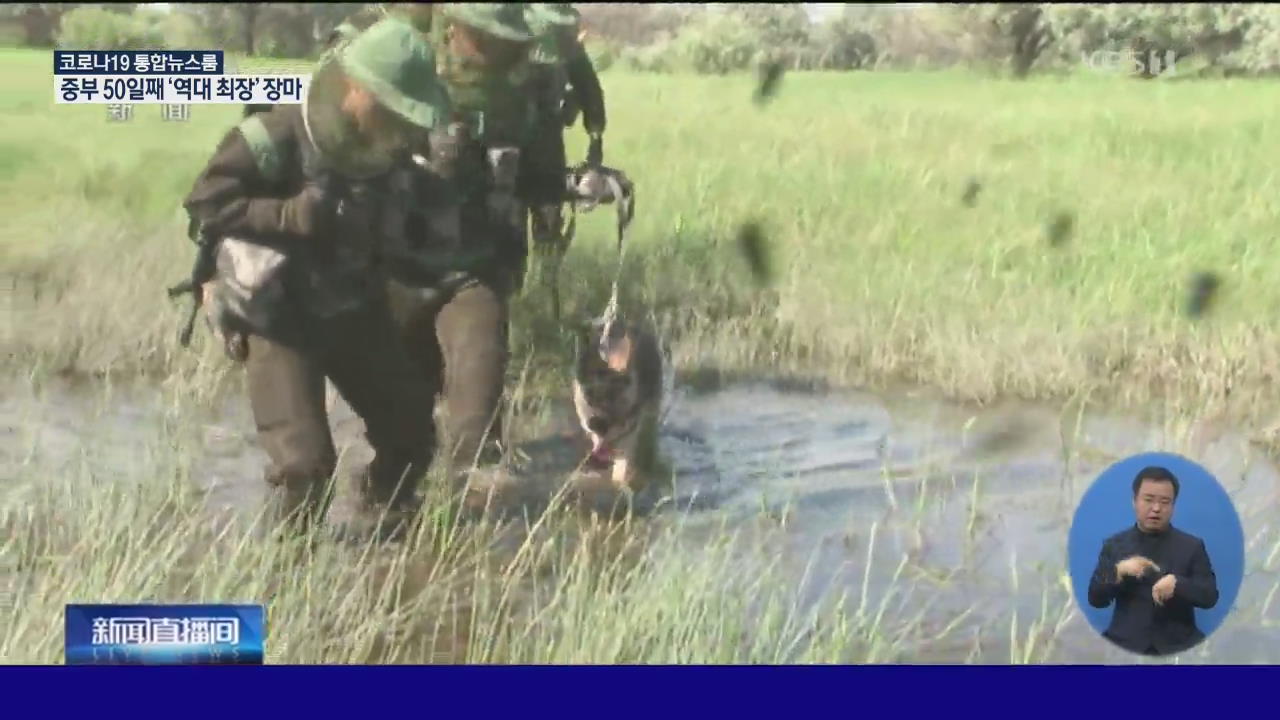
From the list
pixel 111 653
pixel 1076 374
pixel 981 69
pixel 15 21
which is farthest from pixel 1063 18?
pixel 111 653

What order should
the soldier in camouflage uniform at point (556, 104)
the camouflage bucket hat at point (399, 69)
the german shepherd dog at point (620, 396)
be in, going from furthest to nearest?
the german shepherd dog at point (620, 396) < the soldier in camouflage uniform at point (556, 104) < the camouflage bucket hat at point (399, 69)

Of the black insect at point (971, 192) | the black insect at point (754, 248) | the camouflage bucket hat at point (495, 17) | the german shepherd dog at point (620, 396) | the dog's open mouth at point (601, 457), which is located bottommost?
the dog's open mouth at point (601, 457)

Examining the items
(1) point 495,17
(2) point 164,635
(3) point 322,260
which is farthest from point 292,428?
(1) point 495,17

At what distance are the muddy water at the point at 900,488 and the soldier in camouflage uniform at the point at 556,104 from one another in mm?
486

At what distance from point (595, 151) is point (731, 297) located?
19.3 inches

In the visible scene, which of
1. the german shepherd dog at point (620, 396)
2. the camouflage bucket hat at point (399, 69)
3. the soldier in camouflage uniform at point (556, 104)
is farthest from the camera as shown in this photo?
the german shepherd dog at point (620, 396)

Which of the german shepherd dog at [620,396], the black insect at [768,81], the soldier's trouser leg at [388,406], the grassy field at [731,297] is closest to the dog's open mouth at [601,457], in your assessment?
the german shepherd dog at [620,396]

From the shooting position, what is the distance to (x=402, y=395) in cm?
397

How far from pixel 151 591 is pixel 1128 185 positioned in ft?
8.50

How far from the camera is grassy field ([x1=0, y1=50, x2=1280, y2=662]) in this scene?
154 inches

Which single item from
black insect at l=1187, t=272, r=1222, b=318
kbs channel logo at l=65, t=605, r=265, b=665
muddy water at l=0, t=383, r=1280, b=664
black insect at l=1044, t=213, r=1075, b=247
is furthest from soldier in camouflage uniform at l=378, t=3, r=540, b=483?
black insect at l=1187, t=272, r=1222, b=318

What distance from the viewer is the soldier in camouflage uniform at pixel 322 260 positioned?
12.3 feet

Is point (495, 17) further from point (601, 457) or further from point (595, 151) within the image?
→ point (601, 457)

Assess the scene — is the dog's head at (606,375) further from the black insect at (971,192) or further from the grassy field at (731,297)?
the black insect at (971,192)
